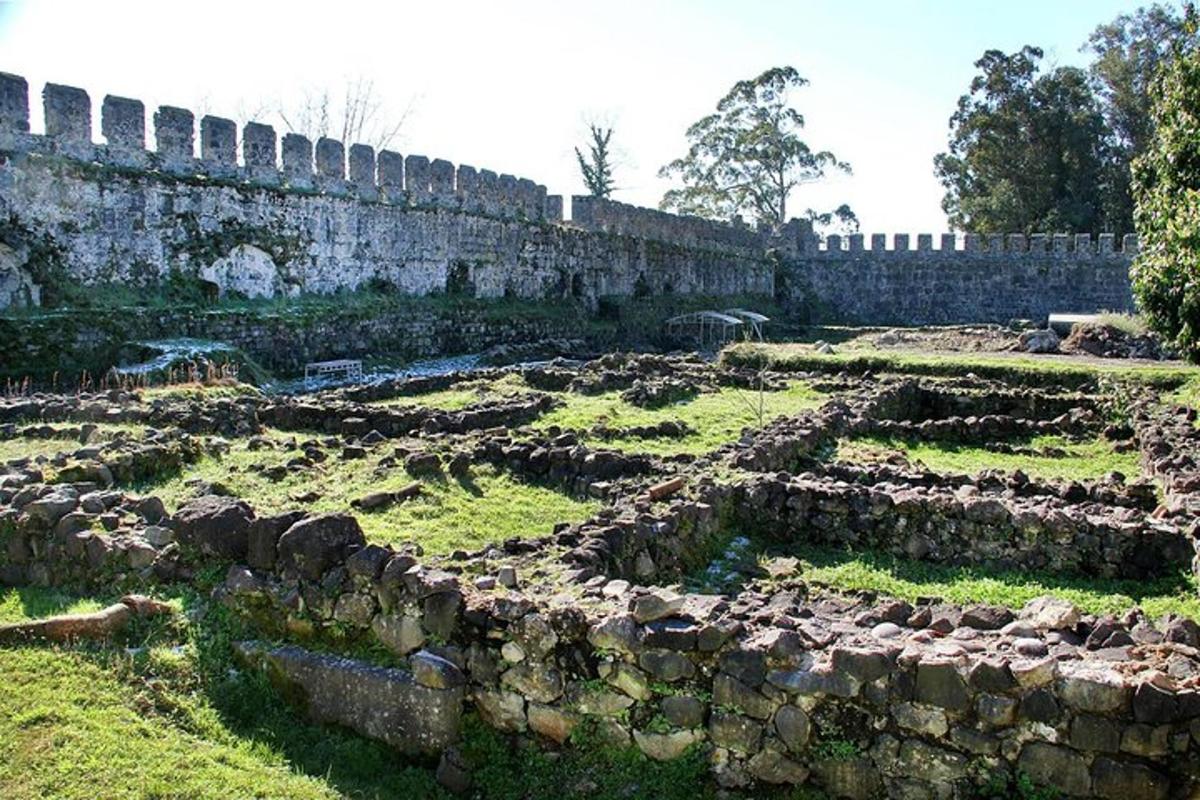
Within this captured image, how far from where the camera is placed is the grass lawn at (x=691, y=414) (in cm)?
1194

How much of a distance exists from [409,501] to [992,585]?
463cm

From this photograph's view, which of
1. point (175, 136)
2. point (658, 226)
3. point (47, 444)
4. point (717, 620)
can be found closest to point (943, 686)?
point (717, 620)

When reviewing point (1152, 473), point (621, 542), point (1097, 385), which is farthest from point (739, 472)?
point (1097, 385)

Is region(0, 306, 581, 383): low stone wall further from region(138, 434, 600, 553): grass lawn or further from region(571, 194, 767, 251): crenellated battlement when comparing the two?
region(138, 434, 600, 553): grass lawn

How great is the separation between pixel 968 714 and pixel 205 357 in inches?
564

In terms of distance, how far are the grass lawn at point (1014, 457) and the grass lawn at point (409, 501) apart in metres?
4.64

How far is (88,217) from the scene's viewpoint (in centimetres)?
1752

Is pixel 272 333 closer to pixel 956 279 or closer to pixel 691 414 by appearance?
pixel 691 414

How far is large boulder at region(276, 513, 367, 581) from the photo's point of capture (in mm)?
5883

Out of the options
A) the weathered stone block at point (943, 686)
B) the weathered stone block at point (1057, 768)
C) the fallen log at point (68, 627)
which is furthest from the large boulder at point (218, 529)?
the weathered stone block at point (1057, 768)

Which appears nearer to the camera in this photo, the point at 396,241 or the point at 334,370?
the point at 334,370

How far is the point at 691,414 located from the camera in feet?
48.5

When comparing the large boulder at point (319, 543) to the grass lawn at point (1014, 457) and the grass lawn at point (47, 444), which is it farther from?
the grass lawn at point (1014, 457)

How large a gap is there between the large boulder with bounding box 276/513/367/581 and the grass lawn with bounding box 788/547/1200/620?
3597mm
